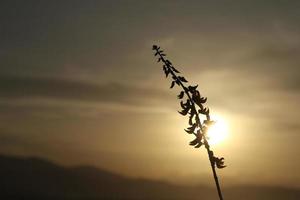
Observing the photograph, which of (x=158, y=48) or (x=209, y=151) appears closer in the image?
(x=209, y=151)

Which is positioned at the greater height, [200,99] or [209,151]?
[200,99]

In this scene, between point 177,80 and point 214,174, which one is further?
point 177,80

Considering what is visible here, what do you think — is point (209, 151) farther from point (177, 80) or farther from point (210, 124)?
point (177, 80)

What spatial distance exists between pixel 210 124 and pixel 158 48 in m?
2.58

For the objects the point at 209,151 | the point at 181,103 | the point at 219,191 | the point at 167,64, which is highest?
the point at 167,64

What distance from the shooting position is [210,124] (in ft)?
49.2

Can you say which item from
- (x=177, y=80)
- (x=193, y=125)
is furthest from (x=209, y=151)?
(x=177, y=80)

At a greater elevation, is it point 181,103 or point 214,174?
point 181,103

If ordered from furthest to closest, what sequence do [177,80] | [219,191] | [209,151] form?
[177,80], [209,151], [219,191]

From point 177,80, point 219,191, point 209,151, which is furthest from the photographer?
point 177,80

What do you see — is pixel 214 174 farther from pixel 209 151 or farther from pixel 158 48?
pixel 158 48

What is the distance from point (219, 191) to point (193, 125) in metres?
2.04

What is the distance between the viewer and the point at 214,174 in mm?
13617

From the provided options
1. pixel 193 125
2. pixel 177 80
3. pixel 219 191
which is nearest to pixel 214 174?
pixel 219 191
